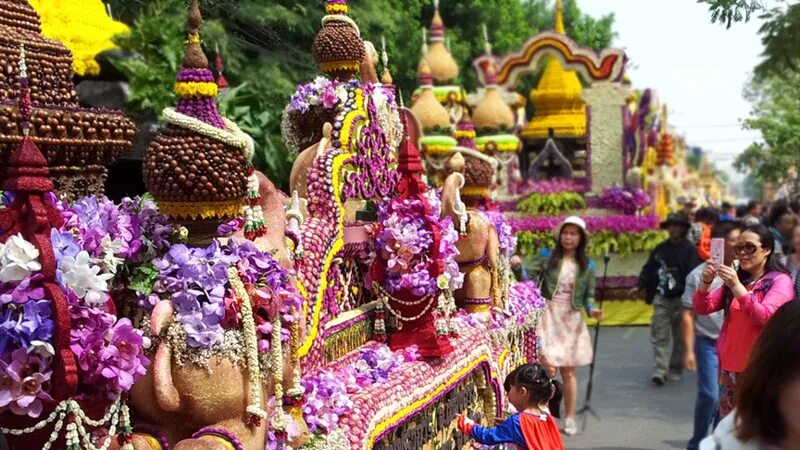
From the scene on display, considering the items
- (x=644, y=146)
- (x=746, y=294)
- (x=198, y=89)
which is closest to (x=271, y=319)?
(x=198, y=89)

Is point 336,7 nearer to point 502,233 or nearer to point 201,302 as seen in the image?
point 502,233

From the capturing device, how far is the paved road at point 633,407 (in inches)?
331

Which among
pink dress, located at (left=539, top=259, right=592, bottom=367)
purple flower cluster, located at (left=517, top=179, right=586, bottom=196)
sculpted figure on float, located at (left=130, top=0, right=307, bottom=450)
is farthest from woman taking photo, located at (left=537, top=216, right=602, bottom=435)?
purple flower cluster, located at (left=517, top=179, right=586, bottom=196)

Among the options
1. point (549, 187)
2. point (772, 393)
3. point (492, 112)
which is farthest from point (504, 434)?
point (549, 187)

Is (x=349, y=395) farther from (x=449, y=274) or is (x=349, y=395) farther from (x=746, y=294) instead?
(x=746, y=294)

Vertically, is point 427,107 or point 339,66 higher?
point 339,66

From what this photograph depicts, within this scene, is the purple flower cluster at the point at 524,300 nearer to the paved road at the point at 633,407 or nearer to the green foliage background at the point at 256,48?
the paved road at the point at 633,407

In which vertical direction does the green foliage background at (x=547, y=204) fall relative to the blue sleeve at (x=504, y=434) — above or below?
above

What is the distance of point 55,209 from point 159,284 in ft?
1.52

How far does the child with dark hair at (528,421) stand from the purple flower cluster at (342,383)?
24.4 inches

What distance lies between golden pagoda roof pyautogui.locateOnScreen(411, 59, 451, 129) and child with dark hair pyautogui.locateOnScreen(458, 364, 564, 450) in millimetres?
7268

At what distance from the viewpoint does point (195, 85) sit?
3.62m

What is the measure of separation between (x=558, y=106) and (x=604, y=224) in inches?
212

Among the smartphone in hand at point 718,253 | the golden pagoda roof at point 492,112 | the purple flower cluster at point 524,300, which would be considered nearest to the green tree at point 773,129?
the golden pagoda roof at point 492,112
